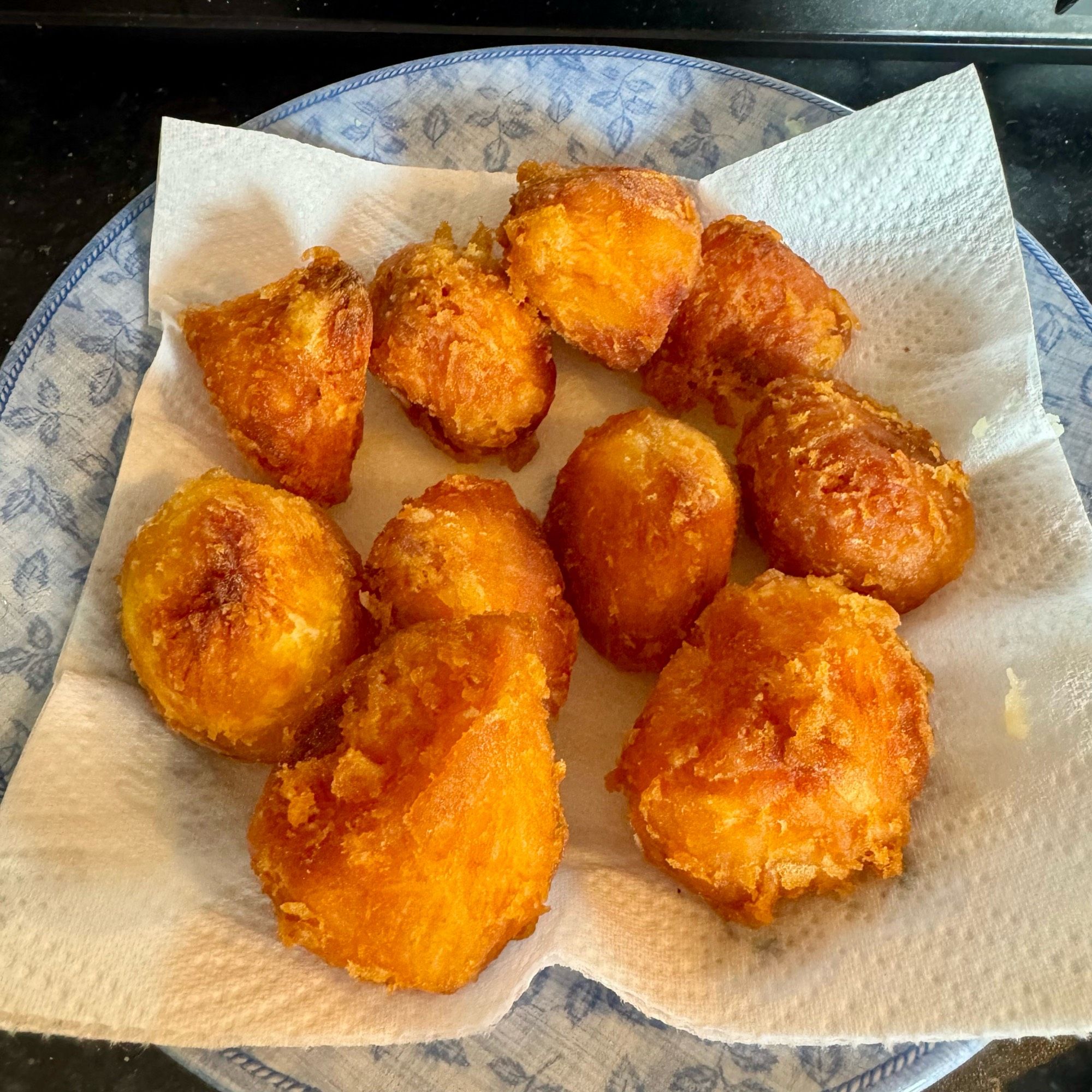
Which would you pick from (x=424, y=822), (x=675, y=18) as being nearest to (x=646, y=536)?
(x=424, y=822)

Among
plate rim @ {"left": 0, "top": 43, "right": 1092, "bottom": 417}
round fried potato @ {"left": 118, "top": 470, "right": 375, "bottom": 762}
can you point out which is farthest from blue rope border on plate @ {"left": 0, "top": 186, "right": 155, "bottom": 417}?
round fried potato @ {"left": 118, "top": 470, "right": 375, "bottom": 762}

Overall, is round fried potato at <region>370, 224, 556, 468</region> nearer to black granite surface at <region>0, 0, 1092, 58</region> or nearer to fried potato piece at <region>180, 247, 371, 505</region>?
fried potato piece at <region>180, 247, 371, 505</region>

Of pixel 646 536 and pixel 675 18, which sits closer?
pixel 646 536

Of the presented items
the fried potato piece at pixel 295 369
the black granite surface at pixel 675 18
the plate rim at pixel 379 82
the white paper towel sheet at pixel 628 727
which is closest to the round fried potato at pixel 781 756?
the white paper towel sheet at pixel 628 727

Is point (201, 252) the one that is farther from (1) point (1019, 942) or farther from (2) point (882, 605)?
(1) point (1019, 942)

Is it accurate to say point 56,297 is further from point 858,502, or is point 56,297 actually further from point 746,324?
point 858,502

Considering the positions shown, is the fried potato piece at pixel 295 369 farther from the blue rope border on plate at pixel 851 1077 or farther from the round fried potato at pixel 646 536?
the blue rope border on plate at pixel 851 1077
